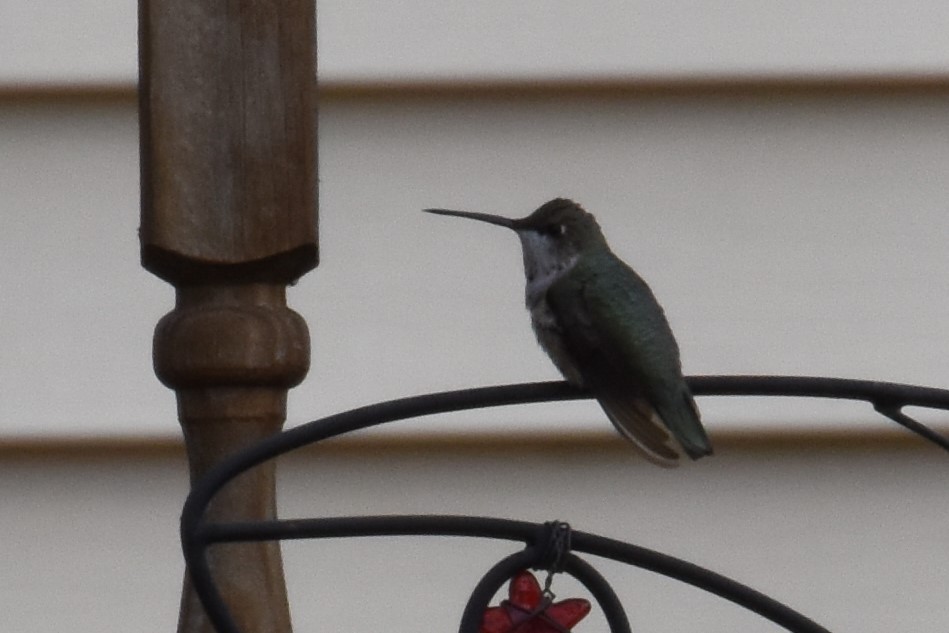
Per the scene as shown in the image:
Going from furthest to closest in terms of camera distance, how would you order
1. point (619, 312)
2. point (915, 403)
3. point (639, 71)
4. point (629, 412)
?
point (639, 71), point (619, 312), point (629, 412), point (915, 403)

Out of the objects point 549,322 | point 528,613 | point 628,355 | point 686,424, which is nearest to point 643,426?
point 686,424

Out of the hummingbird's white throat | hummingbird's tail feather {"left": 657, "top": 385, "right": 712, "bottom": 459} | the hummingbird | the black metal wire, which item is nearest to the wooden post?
the black metal wire

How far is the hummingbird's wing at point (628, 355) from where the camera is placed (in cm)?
197

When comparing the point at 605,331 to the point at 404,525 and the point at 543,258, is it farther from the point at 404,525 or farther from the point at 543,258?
the point at 404,525

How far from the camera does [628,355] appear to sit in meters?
2.19

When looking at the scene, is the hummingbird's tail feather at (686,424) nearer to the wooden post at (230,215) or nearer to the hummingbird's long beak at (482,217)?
the hummingbird's long beak at (482,217)

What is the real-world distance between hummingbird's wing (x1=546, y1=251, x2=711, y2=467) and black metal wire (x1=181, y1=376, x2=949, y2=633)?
1.27 ft

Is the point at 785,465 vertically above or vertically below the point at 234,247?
below

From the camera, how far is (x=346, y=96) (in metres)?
2.91

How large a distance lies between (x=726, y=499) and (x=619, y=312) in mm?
771

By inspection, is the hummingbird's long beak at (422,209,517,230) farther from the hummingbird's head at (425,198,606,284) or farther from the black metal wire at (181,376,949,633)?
the black metal wire at (181,376,949,633)

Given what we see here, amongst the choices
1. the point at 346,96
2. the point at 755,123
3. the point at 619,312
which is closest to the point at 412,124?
the point at 346,96

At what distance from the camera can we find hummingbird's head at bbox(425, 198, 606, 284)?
250 centimetres

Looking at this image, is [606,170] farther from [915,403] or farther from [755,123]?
[915,403]
